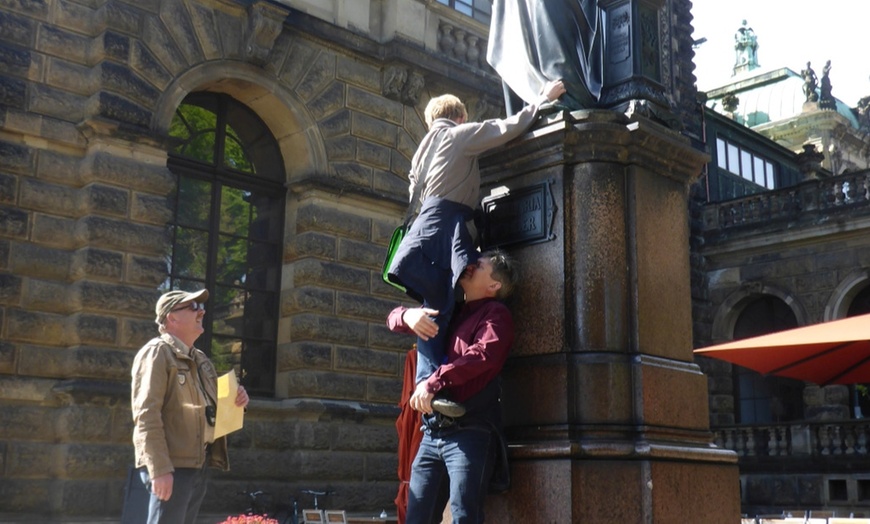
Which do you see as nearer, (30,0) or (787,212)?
(30,0)

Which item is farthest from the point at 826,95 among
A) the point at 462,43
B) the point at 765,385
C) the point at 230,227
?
the point at 230,227

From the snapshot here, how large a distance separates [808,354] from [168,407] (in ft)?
17.2

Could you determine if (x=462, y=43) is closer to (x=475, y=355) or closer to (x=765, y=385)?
(x=475, y=355)

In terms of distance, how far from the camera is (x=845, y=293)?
67.0ft

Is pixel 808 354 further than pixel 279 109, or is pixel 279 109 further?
pixel 279 109

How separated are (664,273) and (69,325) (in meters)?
7.69

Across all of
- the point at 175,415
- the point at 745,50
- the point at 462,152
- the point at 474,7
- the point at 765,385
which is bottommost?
the point at 175,415

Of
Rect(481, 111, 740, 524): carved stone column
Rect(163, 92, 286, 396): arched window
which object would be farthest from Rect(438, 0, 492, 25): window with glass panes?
Rect(481, 111, 740, 524): carved stone column

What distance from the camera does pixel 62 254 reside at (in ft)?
35.0

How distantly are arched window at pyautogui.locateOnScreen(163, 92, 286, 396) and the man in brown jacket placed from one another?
22.4ft

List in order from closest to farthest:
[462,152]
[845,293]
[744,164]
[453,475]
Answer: [453,475] < [462,152] < [845,293] < [744,164]

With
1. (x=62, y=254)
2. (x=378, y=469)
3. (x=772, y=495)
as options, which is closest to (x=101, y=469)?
(x=62, y=254)

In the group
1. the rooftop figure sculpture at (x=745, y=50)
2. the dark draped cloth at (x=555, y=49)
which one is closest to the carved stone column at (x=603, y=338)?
→ the dark draped cloth at (x=555, y=49)

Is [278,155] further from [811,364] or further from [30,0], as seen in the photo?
[811,364]
